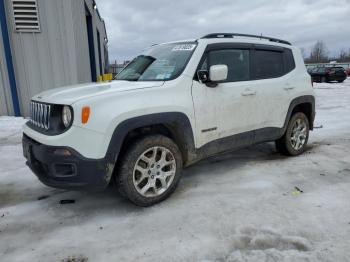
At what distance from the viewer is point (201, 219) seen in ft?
9.79

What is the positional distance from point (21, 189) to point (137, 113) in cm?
209

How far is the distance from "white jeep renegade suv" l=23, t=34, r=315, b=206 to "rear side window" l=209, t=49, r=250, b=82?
0.01 metres

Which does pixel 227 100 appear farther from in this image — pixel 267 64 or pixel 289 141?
pixel 289 141

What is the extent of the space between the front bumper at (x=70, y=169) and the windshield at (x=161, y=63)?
4.28ft

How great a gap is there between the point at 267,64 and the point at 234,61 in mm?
738

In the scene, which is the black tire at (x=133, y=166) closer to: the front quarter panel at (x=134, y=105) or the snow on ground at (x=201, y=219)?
the snow on ground at (x=201, y=219)

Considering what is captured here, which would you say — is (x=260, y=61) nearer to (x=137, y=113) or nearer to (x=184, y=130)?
(x=184, y=130)

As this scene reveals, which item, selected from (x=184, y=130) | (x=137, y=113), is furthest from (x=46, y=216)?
(x=184, y=130)

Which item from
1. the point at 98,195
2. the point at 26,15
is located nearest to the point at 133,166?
the point at 98,195

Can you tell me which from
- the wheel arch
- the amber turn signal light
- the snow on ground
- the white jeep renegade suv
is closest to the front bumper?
the white jeep renegade suv

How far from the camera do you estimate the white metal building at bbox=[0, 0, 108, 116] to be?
27.1ft

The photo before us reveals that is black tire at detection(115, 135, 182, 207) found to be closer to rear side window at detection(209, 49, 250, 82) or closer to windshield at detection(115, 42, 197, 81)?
windshield at detection(115, 42, 197, 81)

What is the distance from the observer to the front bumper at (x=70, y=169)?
2.78 meters

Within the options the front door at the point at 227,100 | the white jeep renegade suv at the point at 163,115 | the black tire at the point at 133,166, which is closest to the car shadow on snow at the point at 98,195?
the black tire at the point at 133,166
